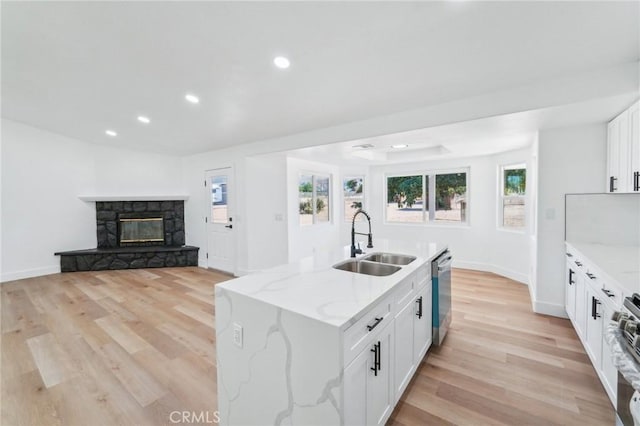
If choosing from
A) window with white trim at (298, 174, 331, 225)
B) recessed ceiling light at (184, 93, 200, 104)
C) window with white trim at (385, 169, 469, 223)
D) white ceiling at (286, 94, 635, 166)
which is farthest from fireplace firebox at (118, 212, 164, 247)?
window with white trim at (385, 169, 469, 223)

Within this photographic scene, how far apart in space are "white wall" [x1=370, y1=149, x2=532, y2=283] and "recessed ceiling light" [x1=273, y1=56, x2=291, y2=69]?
401cm

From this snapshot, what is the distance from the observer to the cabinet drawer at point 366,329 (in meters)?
1.18

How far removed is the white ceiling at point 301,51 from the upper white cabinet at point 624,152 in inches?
21.8

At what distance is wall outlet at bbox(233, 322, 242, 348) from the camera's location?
1468 millimetres

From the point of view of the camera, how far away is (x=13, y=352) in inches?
101

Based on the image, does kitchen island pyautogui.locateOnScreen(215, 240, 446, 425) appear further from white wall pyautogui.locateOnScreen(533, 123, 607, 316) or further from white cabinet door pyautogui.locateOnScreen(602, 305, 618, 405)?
white wall pyautogui.locateOnScreen(533, 123, 607, 316)

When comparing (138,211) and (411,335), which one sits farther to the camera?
(138,211)

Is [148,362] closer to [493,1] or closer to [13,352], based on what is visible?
[13,352]

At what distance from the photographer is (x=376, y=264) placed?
2266 millimetres

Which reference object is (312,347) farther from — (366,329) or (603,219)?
(603,219)

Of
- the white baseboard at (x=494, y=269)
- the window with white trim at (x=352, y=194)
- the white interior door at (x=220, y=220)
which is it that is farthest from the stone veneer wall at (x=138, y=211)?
the white baseboard at (x=494, y=269)

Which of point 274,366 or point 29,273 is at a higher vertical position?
point 274,366

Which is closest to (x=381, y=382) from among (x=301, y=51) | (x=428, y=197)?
(x=301, y=51)

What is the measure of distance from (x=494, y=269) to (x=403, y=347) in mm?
4080
